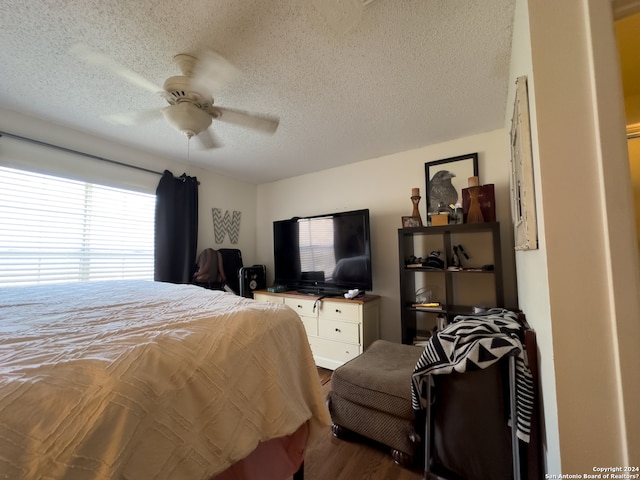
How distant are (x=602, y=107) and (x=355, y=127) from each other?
174 cm

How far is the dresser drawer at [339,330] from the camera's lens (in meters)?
2.48

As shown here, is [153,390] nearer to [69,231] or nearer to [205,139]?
[205,139]

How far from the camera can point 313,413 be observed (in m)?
1.11

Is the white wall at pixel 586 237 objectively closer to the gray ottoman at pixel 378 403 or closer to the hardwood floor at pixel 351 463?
the gray ottoman at pixel 378 403

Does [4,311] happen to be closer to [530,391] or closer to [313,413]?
[313,413]

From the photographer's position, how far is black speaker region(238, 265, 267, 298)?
326 cm

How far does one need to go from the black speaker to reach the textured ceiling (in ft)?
5.44

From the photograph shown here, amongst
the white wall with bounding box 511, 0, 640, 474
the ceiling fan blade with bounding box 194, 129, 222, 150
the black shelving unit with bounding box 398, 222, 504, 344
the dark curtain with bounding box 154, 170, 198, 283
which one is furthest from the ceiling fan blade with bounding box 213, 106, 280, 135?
the dark curtain with bounding box 154, 170, 198, 283

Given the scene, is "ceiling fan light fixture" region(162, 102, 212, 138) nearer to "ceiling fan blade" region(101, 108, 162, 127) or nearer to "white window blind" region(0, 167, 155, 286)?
"ceiling fan blade" region(101, 108, 162, 127)

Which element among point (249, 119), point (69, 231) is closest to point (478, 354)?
point (249, 119)

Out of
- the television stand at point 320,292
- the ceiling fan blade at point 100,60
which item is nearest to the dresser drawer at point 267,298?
the television stand at point 320,292

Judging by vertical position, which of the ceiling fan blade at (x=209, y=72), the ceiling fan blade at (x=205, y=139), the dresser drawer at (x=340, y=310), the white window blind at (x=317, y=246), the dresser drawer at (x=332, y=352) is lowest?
the dresser drawer at (x=332, y=352)

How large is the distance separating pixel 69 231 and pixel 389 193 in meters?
3.11

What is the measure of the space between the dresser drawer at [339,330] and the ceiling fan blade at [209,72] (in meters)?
2.17
